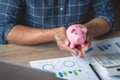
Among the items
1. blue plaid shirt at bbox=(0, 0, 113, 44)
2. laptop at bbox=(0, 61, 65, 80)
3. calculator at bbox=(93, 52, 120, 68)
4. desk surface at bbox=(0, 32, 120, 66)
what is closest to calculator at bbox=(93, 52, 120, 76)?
calculator at bbox=(93, 52, 120, 68)

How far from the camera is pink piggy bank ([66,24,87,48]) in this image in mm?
824

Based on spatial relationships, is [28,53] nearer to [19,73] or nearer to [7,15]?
[7,15]

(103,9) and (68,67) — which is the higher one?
(103,9)

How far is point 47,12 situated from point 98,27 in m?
0.24

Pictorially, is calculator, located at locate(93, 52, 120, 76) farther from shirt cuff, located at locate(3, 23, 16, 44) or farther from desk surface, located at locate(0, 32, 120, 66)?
shirt cuff, located at locate(3, 23, 16, 44)

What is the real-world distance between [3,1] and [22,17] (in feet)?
0.46

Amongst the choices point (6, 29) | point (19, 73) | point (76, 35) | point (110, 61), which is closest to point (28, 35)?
point (6, 29)

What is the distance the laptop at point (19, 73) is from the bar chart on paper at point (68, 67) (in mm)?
372

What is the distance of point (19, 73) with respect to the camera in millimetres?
393

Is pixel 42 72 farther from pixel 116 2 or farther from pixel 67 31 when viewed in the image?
pixel 116 2

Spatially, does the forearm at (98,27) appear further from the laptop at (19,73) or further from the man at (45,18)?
the laptop at (19,73)

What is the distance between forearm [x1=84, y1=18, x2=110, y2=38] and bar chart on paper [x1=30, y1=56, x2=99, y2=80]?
0.64 feet

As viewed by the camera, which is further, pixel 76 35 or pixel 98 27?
pixel 98 27

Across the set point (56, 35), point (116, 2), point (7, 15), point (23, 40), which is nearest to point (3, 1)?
point (7, 15)
